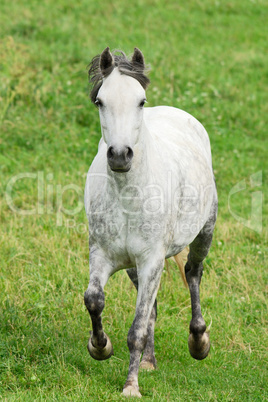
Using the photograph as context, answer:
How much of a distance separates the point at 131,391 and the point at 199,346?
3.93 ft

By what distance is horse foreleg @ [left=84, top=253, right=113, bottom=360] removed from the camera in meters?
4.48

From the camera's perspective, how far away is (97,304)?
4484 millimetres

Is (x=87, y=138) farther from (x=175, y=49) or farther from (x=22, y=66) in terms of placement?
(x=175, y=49)

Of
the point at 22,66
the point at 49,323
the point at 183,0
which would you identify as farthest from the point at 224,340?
the point at 183,0

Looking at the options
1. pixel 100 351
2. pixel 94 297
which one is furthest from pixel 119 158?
pixel 100 351

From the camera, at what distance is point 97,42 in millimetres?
13352

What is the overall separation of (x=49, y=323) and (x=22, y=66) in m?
6.91

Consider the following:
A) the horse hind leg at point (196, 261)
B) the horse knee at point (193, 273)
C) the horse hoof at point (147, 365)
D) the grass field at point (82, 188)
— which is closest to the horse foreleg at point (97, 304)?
the grass field at point (82, 188)

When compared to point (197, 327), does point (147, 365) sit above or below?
below

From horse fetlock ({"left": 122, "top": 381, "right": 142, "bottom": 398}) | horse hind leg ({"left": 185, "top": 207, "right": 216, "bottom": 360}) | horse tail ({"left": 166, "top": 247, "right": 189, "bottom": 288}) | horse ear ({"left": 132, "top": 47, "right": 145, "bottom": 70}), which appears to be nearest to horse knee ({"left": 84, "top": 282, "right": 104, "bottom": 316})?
horse fetlock ({"left": 122, "top": 381, "right": 142, "bottom": 398})

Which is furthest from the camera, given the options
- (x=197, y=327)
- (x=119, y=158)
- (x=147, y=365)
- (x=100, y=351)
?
(x=197, y=327)

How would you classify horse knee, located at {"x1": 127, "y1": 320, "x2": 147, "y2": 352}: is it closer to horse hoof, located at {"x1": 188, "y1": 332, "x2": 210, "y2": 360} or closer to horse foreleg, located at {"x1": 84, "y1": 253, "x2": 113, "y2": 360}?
horse foreleg, located at {"x1": 84, "y1": 253, "x2": 113, "y2": 360}

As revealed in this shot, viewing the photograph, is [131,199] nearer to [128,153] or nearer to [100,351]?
[128,153]

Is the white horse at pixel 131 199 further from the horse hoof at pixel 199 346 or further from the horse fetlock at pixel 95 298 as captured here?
the horse hoof at pixel 199 346
